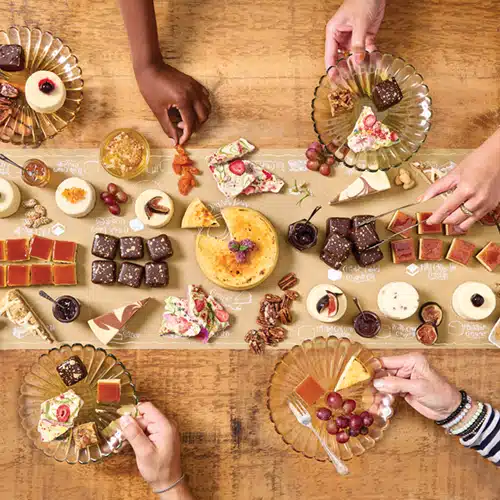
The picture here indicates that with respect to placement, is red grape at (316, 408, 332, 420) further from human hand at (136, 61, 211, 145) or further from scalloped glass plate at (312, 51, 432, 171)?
human hand at (136, 61, 211, 145)

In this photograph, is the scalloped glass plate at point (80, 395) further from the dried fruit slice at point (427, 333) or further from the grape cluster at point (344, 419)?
the dried fruit slice at point (427, 333)

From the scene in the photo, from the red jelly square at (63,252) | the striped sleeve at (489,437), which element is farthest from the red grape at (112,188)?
the striped sleeve at (489,437)

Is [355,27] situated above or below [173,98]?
above

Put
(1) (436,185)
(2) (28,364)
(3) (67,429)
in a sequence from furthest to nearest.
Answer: (2) (28,364)
(3) (67,429)
(1) (436,185)

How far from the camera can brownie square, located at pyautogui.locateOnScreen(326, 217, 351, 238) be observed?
296 cm

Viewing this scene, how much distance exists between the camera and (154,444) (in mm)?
2766

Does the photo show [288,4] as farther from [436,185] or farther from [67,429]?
[67,429]

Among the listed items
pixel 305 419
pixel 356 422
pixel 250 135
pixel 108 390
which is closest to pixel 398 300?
pixel 356 422

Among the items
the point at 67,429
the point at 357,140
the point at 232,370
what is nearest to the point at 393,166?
the point at 357,140

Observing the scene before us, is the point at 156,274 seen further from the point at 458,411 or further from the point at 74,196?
the point at 458,411

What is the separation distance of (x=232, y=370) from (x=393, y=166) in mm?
1367

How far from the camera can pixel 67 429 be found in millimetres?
2775

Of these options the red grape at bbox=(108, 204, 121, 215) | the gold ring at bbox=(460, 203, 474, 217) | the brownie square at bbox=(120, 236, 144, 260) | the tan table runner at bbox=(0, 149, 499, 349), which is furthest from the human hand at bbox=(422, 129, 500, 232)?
the red grape at bbox=(108, 204, 121, 215)

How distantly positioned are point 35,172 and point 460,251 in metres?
2.31
